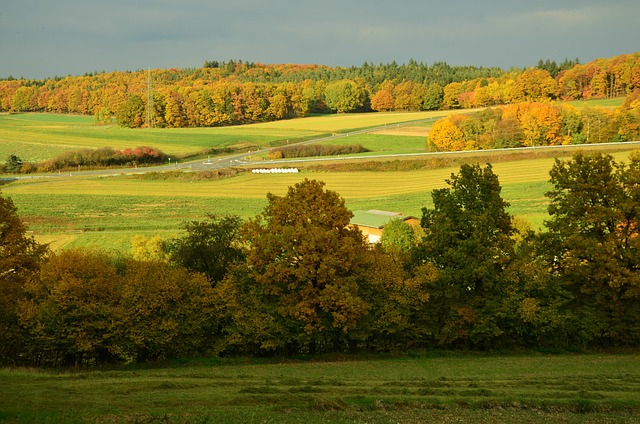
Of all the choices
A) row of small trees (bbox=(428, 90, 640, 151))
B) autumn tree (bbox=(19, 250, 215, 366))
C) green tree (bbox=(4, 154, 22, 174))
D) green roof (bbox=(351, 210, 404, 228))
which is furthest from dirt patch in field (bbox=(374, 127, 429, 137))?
autumn tree (bbox=(19, 250, 215, 366))

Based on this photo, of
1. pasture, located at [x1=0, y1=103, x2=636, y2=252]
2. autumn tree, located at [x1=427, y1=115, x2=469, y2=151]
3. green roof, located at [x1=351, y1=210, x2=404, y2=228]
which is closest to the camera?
green roof, located at [x1=351, y1=210, x2=404, y2=228]

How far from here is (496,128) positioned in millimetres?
118938

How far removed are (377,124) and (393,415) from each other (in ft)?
508

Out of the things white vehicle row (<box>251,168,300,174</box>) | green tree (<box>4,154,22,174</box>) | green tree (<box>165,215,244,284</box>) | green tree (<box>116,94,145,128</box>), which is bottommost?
green tree (<box>165,215,244,284</box>)

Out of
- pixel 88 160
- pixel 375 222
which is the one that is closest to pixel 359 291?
pixel 375 222

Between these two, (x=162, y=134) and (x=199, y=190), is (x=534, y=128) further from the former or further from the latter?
(x=162, y=134)

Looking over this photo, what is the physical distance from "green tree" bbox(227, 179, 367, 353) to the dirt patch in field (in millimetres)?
115728

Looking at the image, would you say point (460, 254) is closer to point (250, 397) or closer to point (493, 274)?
point (493, 274)

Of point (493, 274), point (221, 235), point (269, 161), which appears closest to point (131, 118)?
point (269, 161)

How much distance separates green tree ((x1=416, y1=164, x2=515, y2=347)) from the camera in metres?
36.6

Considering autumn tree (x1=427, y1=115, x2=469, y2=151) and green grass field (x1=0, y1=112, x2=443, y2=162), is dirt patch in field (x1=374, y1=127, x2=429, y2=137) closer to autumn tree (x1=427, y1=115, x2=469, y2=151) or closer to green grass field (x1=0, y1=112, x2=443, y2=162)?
green grass field (x1=0, y1=112, x2=443, y2=162)

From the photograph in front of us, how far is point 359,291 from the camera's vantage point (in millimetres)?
37594

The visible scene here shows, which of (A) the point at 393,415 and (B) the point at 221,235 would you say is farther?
(B) the point at 221,235

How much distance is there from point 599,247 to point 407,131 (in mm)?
121927
